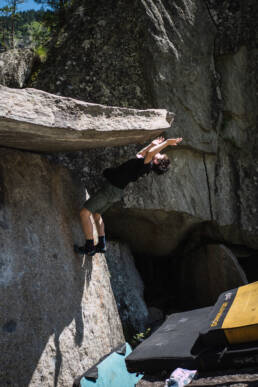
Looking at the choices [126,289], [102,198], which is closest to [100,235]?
[102,198]

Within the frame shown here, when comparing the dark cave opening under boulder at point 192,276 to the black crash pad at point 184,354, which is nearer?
the black crash pad at point 184,354

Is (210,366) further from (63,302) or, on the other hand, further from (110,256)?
(110,256)

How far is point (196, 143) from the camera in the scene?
675 centimetres

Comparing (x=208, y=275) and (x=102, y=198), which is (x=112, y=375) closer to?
(x=102, y=198)

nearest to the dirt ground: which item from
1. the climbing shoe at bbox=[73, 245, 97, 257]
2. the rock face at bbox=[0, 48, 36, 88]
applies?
the climbing shoe at bbox=[73, 245, 97, 257]

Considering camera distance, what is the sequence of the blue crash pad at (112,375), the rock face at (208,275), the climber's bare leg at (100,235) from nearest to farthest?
the blue crash pad at (112,375)
the climber's bare leg at (100,235)
the rock face at (208,275)

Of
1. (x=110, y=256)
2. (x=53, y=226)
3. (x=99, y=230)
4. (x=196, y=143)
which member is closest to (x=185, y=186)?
(x=196, y=143)

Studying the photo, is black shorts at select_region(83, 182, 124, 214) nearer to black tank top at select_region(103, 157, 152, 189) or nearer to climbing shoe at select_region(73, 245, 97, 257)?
black tank top at select_region(103, 157, 152, 189)

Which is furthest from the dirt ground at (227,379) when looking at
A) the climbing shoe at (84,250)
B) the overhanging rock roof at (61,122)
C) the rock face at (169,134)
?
the overhanging rock roof at (61,122)

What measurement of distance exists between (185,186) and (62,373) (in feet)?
13.2

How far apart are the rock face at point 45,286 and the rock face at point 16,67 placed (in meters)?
2.53

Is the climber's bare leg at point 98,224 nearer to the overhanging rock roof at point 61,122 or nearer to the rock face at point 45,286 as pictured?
the rock face at point 45,286

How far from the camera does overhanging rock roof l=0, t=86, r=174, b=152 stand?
3.19 metres

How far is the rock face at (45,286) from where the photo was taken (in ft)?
11.3
